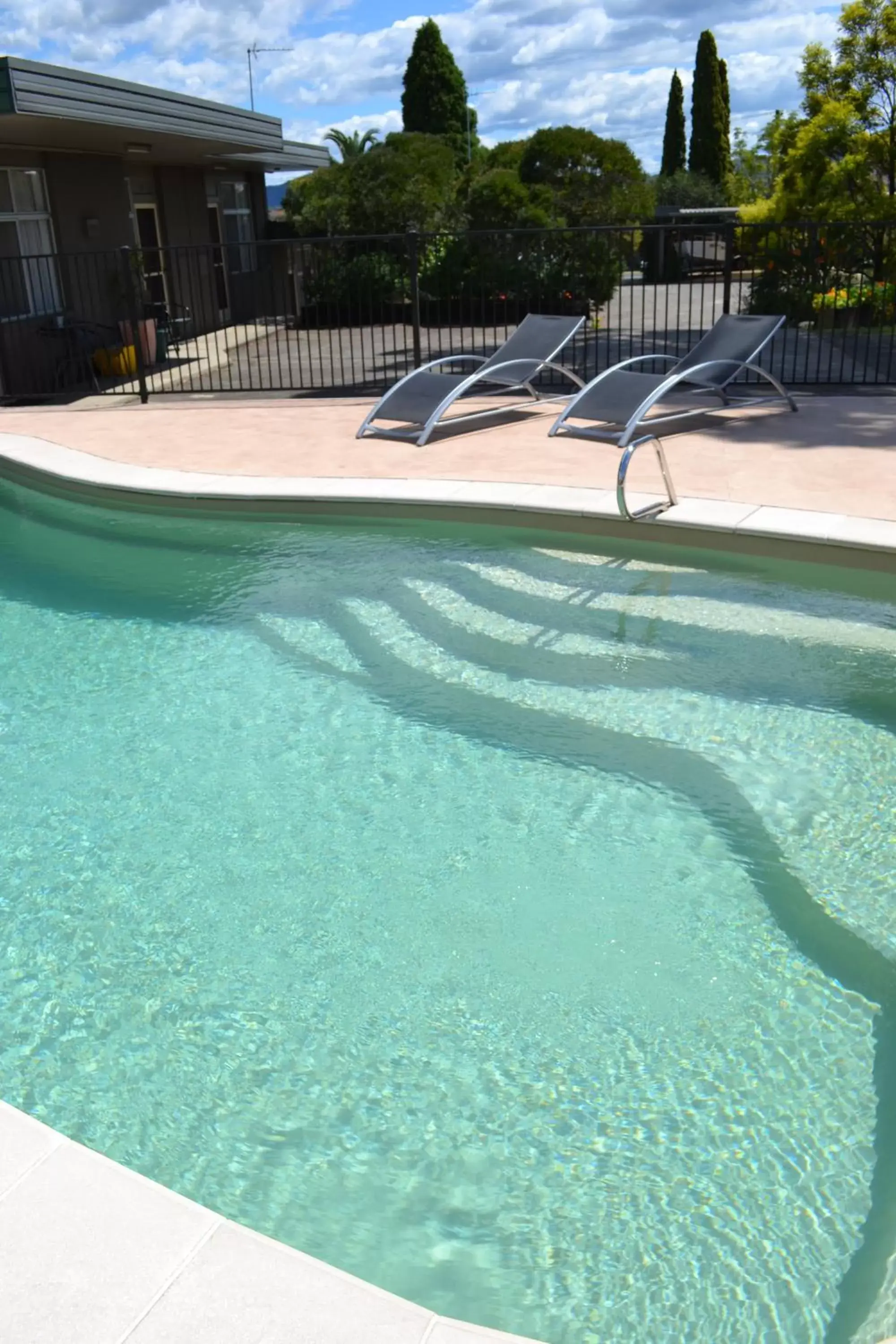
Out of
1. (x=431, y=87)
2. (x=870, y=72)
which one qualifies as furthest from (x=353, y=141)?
(x=870, y=72)

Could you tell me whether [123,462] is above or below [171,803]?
above

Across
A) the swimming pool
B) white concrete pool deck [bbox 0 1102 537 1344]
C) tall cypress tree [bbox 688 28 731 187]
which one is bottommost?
the swimming pool

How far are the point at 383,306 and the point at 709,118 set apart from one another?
99.5 feet

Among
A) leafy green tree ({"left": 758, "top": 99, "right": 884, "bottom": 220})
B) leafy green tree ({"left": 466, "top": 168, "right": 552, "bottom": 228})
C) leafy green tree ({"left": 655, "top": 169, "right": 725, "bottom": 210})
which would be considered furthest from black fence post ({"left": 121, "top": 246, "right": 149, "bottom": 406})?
leafy green tree ({"left": 655, "top": 169, "right": 725, "bottom": 210})

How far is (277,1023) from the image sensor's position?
3.32 m

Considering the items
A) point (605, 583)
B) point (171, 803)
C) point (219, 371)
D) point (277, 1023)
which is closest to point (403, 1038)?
point (277, 1023)

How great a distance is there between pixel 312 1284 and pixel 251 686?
3.83 m

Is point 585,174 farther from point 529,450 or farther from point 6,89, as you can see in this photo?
point 529,450

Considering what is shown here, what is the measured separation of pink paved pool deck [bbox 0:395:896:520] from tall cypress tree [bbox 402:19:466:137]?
29414 mm

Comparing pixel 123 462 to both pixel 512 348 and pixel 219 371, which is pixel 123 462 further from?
pixel 219 371

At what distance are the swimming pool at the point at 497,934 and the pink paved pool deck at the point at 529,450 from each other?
126 centimetres

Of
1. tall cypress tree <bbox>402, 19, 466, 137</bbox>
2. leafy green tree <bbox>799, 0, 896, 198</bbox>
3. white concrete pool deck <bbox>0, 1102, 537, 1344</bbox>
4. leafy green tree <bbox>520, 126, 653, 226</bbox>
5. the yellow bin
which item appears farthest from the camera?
tall cypress tree <bbox>402, 19, 466, 137</bbox>

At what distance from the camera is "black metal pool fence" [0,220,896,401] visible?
43.2ft

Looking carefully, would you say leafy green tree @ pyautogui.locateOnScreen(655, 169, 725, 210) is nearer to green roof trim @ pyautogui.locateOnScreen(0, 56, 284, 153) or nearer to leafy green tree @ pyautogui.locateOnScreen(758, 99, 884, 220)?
Answer: leafy green tree @ pyautogui.locateOnScreen(758, 99, 884, 220)
